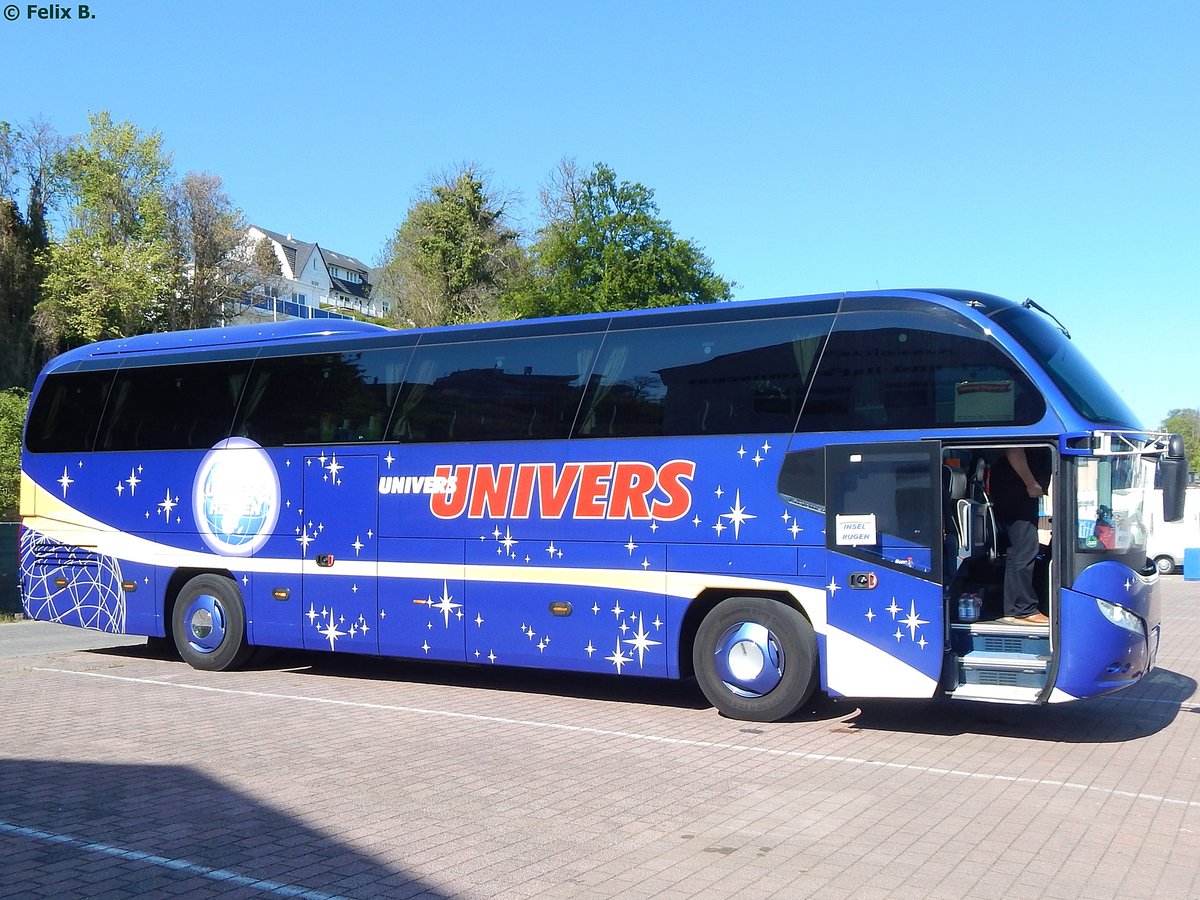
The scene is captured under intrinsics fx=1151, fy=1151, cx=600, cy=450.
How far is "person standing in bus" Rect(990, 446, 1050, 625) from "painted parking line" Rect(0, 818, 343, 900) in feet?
20.4

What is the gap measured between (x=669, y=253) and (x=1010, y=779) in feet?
108

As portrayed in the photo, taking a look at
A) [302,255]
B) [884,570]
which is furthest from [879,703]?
[302,255]

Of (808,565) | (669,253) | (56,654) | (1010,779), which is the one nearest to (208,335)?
(56,654)

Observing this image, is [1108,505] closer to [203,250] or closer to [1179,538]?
[1179,538]

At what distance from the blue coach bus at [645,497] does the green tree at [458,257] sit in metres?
39.6

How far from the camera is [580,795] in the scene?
7293mm

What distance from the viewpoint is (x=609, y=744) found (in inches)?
354

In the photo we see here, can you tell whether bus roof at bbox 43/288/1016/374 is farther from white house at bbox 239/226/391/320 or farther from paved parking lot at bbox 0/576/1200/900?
white house at bbox 239/226/391/320

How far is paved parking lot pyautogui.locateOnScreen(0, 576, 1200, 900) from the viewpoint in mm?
5656

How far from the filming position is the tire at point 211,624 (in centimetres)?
1305

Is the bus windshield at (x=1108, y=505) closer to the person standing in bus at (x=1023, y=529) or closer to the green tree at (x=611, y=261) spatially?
the person standing in bus at (x=1023, y=529)

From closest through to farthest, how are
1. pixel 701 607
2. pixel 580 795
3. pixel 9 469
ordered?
1. pixel 580 795
2. pixel 701 607
3. pixel 9 469

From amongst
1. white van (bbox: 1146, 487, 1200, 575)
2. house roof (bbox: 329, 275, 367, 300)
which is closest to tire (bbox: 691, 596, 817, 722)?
white van (bbox: 1146, 487, 1200, 575)

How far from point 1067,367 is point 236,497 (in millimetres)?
8676
